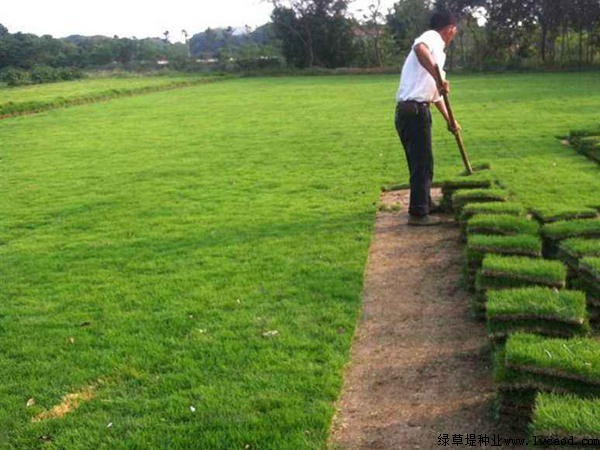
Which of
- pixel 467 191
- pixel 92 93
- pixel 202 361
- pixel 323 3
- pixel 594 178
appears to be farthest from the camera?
pixel 323 3

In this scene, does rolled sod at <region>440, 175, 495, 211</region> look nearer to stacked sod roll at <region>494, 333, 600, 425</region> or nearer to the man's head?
the man's head

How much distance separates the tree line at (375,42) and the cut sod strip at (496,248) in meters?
43.4

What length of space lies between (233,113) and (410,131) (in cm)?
1824

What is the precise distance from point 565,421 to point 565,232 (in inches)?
132

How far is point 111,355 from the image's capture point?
4.99 meters

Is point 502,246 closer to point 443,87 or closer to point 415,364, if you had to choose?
point 415,364

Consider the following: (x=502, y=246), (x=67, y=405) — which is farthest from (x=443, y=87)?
(x=67, y=405)

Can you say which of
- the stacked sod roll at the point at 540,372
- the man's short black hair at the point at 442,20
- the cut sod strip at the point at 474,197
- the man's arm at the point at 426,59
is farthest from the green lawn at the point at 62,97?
the stacked sod roll at the point at 540,372

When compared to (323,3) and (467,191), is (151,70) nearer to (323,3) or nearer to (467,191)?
(323,3)

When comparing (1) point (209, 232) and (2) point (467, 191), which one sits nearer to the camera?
(2) point (467, 191)

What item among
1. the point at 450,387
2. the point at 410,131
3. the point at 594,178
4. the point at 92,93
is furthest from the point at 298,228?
the point at 92,93

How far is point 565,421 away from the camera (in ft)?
10.1

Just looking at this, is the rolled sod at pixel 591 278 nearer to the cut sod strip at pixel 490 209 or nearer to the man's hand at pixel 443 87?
the cut sod strip at pixel 490 209

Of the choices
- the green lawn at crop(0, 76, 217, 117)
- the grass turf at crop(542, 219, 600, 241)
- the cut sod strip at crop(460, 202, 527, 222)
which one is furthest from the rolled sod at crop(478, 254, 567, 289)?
the green lawn at crop(0, 76, 217, 117)
